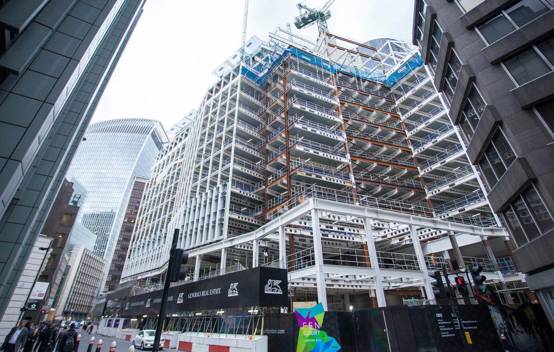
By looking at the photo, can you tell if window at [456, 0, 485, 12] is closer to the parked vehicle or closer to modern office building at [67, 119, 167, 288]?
A: the parked vehicle

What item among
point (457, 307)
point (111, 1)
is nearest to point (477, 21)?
point (457, 307)

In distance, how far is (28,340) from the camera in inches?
523

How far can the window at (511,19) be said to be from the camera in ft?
41.2

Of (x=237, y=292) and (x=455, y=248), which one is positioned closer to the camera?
(x=237, y=292)

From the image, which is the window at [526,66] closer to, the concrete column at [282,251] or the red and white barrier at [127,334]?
the concrete column at [282,251]

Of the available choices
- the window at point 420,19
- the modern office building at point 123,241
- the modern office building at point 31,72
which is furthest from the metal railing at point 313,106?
the modern office building at point 123,241

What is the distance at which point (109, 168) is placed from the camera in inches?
6619

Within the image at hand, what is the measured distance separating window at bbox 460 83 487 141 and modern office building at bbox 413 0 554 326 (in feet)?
0.17

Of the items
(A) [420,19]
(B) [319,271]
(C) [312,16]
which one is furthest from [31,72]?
(C) [312,16]

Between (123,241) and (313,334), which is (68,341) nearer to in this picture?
(313,334)

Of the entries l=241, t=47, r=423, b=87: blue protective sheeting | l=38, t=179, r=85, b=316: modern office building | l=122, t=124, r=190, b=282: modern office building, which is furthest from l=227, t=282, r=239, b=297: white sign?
l=38, t=179, r=85, b=316: modern office building

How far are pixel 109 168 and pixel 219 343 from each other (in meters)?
182

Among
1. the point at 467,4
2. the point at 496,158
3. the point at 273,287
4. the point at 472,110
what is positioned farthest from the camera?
the point at 273,287

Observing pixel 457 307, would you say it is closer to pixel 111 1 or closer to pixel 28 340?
pixel 111 1
